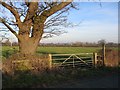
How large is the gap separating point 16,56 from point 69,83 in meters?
5.59

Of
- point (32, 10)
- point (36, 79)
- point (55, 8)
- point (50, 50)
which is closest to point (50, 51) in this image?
point (50, 50)

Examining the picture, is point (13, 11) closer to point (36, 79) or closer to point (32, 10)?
point (32, 10)

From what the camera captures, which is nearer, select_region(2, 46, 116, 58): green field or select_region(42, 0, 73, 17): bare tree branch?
select_region(42, 0, 73, 17): bare tree branch

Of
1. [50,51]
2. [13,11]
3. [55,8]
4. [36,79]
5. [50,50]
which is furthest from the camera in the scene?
[50,50]

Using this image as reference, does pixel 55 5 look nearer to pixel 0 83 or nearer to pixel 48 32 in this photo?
pixel 48 32

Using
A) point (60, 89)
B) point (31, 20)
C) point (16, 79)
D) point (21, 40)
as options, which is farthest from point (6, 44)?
point (60, 89)

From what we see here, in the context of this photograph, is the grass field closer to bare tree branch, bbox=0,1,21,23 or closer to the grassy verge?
bare tree branch, bbox=0,1,21,23

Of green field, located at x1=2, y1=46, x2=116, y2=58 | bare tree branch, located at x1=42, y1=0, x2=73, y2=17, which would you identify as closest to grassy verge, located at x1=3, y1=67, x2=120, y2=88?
bare tree branch, located at x1=42, y1=0, x2=73, y2=17

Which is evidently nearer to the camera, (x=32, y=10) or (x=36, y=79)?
(x=36, y=79)

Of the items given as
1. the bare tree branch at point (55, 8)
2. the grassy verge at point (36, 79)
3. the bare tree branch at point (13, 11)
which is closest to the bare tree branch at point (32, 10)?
the bare tree branch at point (13, 11)

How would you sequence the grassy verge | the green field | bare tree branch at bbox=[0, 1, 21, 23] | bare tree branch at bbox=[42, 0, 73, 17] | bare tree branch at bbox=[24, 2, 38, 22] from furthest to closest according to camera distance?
1. the green field
2. bare tree branch at bbox=[42, 0, 73, 17]
3. bare tree branch at bbox=[24, 2, 38, 22]
4. bare tree branch at bbox=[0, 1, 21, 23]
5. the grassy verge

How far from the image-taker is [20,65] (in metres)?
17.3

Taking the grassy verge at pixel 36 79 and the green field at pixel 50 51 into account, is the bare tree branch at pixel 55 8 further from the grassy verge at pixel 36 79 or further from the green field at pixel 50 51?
the grassy verge at pixel 36 79

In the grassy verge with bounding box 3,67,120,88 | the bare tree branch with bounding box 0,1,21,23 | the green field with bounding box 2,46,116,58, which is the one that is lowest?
the grassy verge with bounding box 3,67,120,88
